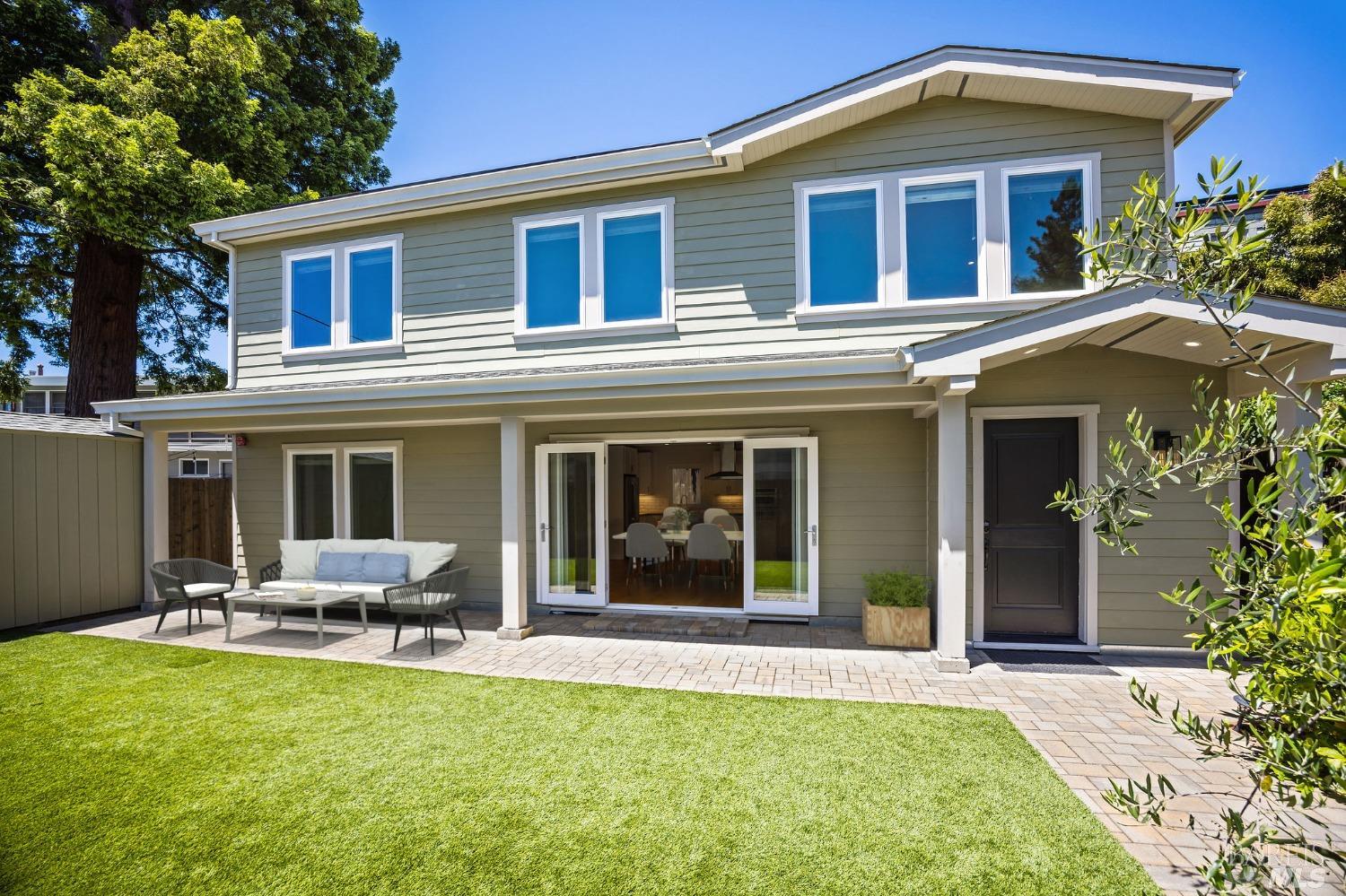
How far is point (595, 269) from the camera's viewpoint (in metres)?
7.38

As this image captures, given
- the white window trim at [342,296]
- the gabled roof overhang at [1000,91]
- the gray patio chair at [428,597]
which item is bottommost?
the gray patio chair at [428,597]

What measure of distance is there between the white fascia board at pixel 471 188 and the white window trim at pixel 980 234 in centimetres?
176

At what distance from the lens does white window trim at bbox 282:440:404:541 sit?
332 inches

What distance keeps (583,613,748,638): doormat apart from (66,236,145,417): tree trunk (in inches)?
436

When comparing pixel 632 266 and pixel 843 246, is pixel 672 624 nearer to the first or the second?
pixel 632 266

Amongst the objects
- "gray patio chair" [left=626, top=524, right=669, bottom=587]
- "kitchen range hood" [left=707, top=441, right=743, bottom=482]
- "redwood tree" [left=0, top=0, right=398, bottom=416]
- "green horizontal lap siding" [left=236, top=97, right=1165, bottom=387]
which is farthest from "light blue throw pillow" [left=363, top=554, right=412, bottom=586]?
"redwood tree" [left=0, top=0, right=398, bottom=416]

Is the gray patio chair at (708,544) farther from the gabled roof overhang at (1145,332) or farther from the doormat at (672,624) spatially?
the gabled roof overhang at (1145,332)

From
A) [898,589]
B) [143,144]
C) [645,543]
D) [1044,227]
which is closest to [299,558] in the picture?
[645,543]

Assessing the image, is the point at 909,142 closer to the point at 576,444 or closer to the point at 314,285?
the point at 576,444

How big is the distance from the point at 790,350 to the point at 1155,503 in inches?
157

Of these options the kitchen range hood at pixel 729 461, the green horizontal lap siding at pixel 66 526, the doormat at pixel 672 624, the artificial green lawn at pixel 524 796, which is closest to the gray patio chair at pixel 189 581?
the green horizontal lap siding at pixel 66 526

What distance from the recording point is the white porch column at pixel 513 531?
21.4 ft

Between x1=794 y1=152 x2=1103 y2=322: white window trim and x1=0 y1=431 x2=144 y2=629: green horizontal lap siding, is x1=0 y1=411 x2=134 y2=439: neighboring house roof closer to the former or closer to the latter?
x1=0 y1=431 x2=144 y2=629: green horizontal lap siding

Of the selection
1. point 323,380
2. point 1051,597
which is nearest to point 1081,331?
point 1051,597
